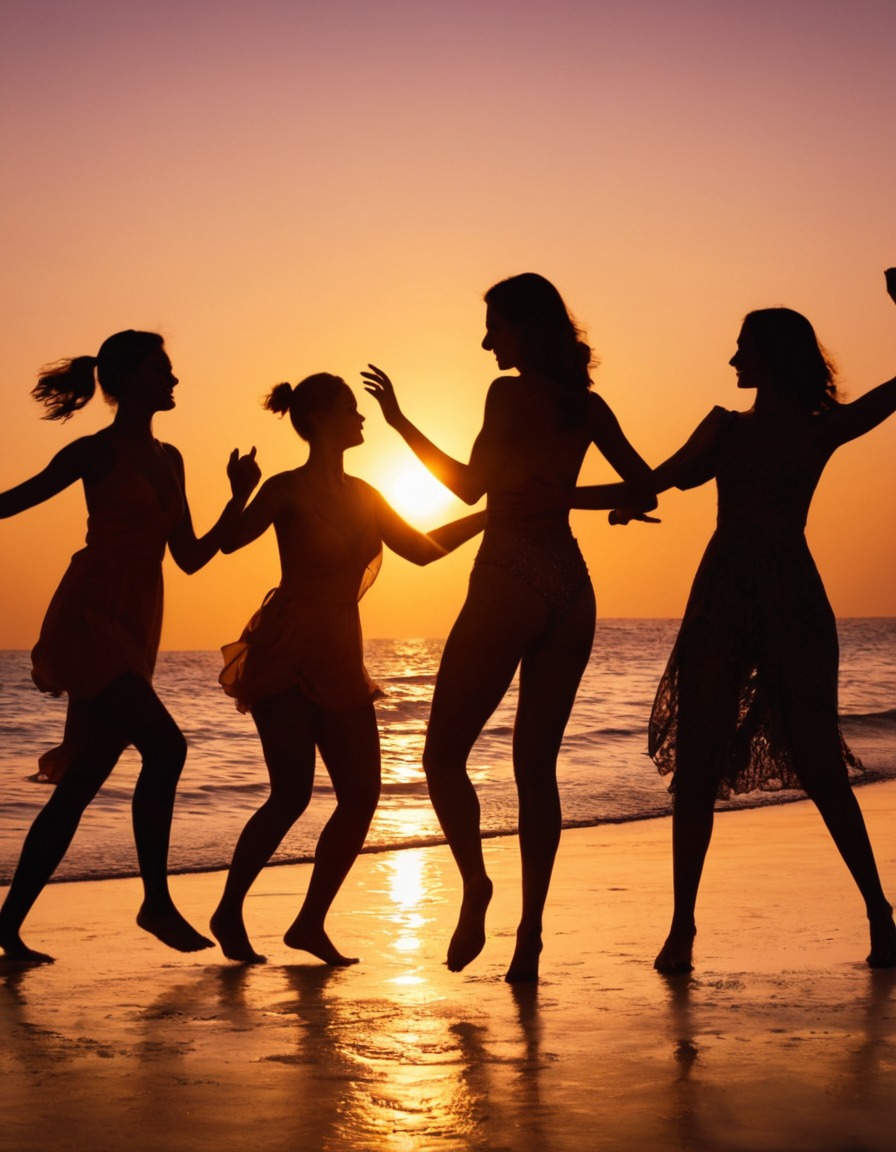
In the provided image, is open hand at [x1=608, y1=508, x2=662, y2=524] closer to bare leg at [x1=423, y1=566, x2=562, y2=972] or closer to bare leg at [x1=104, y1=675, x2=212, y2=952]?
bare leg at [x1=423, y1=566, x2=562, y2=972]

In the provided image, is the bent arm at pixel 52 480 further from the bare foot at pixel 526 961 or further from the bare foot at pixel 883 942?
the bare foot at pixel 883 942

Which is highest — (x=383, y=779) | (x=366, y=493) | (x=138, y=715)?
(x=366, y=493)

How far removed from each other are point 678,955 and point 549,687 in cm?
94

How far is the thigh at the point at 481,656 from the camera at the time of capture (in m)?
5.12

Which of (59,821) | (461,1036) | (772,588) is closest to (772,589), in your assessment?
(772,588)

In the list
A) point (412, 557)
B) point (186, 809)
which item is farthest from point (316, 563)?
point (186, 809)

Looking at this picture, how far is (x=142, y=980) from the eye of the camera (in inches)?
208

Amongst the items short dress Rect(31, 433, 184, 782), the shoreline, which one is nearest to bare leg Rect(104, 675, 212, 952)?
short dress Rect(31, 433, 184, 782)

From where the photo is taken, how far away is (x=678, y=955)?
524cm

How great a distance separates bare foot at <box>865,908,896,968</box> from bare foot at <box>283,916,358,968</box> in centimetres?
170

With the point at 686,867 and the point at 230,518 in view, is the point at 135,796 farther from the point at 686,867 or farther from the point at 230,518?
the point at 686,867

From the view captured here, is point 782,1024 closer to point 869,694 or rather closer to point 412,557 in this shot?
point 412,557

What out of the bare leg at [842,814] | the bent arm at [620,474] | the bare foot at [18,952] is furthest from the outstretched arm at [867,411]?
the bare foot at [18,952]

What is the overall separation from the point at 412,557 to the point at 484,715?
0.97m
